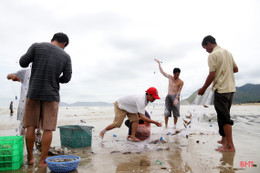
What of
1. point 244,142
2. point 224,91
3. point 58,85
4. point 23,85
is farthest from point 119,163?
point 244,142

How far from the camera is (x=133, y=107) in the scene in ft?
15.5

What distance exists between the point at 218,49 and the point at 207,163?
92.6 inches

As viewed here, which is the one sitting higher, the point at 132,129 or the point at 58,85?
the point at 58,85

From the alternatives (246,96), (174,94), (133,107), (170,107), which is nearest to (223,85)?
(133,107)

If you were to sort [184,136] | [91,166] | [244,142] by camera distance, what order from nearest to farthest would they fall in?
[91,166], [244,142], [184,136]

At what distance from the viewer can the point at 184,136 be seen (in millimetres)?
5574

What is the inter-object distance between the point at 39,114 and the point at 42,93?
1.17 ft

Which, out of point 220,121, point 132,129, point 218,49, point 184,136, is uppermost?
point 218,49

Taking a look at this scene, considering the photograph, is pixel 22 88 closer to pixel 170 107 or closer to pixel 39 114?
pixel 39 114

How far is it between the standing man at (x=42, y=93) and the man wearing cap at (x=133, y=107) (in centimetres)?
202

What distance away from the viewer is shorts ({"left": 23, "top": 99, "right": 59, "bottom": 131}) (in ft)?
9.29

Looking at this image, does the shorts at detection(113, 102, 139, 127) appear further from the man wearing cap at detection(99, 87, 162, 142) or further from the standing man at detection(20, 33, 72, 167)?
the standing man at detection(20, 33, 72, 167)

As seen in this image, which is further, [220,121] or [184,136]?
[184,136]

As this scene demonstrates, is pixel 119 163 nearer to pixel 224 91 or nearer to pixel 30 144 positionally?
pixel 30 144
